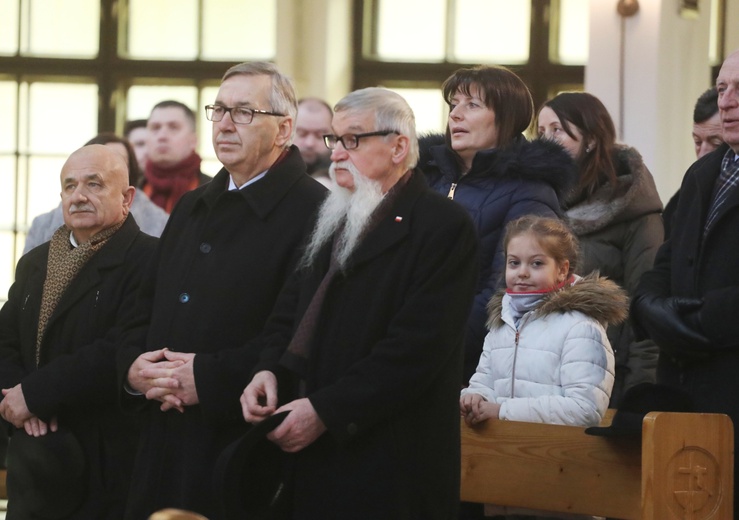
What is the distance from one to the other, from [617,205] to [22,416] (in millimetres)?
2006

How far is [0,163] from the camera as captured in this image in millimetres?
8211

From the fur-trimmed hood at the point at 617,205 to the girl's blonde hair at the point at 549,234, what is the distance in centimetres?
62

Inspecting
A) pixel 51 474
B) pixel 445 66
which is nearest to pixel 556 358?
pixel 51 474

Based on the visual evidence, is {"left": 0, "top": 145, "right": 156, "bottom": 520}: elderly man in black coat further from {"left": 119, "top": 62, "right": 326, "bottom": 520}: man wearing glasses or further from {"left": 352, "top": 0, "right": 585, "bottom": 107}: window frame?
{"left": 352, "top": 0, "right": 585, "bottom": 107}: window frame

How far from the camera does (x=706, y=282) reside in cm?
351

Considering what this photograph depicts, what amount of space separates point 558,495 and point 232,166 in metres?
1.22

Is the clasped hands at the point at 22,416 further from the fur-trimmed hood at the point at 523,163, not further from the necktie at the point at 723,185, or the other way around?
the necktie at the point at 723,185

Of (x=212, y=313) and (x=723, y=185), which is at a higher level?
(x=723, y=185)

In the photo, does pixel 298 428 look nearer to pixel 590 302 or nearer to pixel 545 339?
pixel 545 339

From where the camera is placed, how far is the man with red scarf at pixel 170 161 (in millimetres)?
5984

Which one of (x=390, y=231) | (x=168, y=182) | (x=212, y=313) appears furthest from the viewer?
(x=168, y=182)


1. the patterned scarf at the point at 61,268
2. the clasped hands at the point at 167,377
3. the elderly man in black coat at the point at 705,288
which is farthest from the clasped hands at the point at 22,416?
the elderly man in black coat at the point at 705,288

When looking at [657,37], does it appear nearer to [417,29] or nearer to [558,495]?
[417,29]

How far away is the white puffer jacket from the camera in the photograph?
11.9ft
